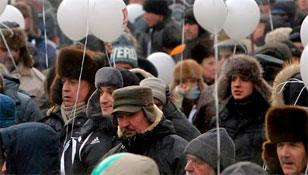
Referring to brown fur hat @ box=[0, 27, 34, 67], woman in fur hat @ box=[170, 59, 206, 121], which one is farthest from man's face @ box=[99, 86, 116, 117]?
brown fur hat @ box=[0, 27, 34, 67]

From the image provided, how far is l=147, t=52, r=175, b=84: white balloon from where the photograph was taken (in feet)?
39.4

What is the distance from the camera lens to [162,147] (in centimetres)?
725

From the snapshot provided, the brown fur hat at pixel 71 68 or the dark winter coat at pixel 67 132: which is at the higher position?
the brown fur hat at pixel 71 68

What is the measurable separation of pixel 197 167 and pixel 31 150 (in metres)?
0.99

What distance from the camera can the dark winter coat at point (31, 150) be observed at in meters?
6.33

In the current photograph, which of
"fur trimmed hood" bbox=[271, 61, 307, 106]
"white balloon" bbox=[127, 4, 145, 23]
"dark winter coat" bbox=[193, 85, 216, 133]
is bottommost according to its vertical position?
"white balloon" bbox=[127, 4, 145, 23]

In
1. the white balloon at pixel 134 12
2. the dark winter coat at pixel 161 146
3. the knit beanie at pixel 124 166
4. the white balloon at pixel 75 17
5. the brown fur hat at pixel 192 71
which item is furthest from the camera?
the white balloon at pixel 134 12

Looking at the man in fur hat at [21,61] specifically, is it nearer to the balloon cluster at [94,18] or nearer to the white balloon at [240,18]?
the balloon cluster at [94,18]

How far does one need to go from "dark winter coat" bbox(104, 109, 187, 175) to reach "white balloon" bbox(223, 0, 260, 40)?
→ 2.16 meters

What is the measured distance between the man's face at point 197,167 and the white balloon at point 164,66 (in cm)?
524

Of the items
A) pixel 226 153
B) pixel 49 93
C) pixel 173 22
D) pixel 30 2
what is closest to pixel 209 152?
pixel 226 153

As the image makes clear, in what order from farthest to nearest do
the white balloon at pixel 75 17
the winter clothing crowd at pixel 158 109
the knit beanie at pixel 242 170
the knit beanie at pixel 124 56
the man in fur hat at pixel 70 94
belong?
the knit beanie at pixel 124 56, the white balloon at pixel 75 17, the man in fur hat at pixel 70 94, the winter clothing crowd at pixel 158 109, the knit beanie at pixel 242 170

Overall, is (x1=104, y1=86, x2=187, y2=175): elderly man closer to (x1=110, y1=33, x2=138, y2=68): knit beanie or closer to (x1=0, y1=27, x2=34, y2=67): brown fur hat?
(x1=110, y1=33, x2=138, y2=68): knit beanie

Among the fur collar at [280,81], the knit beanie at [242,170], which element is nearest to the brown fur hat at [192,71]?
the fur collar at [280,81]
